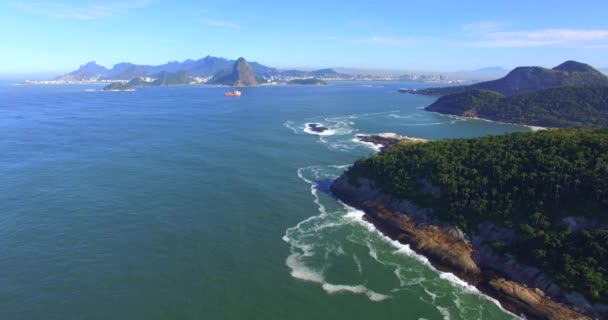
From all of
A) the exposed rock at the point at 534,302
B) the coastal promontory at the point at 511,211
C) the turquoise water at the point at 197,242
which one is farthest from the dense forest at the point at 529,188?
the turquoise water at the point at 197,242

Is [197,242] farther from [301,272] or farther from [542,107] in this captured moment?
[542,107]

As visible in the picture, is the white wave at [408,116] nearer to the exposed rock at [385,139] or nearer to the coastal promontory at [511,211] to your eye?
the exposed rock at [385,139]

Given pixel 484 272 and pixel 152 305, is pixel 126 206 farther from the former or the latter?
pixel 484 272

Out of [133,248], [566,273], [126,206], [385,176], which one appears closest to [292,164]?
[385,176]

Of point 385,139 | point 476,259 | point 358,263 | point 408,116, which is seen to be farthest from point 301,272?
point 408,116

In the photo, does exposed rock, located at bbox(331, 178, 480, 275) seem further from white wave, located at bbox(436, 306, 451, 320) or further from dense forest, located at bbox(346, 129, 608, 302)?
white wave, located at bbox(436, 306, 451, 320)

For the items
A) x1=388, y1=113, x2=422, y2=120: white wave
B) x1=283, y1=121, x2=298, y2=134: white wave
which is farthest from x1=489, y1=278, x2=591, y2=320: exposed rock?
x1=388, y1=113, x2=422, y2=120: white wave
